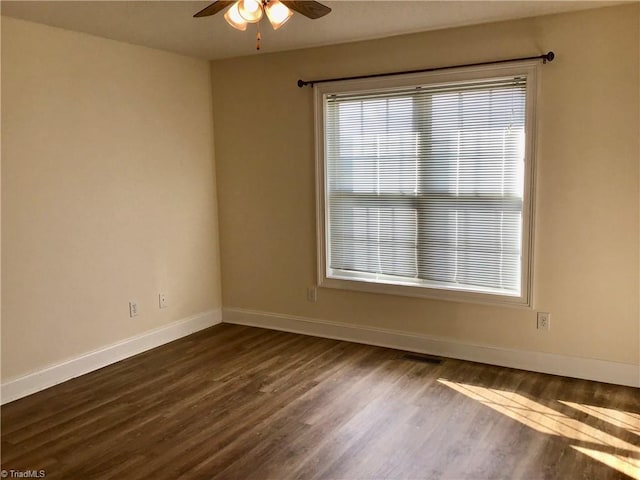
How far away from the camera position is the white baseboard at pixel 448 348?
356cm

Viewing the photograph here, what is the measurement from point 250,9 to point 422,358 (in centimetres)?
273

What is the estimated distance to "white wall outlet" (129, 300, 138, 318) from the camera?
421 centimetres

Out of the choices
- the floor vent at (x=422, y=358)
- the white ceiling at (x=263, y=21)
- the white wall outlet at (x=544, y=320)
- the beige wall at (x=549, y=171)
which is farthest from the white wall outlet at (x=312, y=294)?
the white ceiling at (x=263, y=21)

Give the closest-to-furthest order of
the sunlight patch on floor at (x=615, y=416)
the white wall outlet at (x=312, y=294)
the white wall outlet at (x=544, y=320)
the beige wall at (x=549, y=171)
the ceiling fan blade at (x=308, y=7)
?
the ceiling fan blade at (x=308, y=7) → the sunlight patch on floor at (x=615, y=416) → the beige wall at (x=549, y=171) → the white wall outlet at (x=544, y=320) → the white wall outlet at (x=312, y=294)

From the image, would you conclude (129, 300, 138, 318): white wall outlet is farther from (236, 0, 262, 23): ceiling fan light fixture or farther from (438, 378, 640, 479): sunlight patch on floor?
(236, 0, 262, 23): ceiling fan light fixture

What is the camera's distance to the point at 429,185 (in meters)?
4.04

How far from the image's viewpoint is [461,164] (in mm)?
3904

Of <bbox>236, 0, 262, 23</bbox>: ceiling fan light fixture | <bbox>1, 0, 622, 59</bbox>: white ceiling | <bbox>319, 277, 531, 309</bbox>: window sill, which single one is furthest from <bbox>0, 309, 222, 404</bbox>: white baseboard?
<bbox>236, 0, 262, 23</bbox>: ceiling fan light fixture

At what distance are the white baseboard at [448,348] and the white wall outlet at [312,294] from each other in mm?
175

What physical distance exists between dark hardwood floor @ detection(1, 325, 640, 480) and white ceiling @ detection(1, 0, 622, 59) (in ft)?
7.70

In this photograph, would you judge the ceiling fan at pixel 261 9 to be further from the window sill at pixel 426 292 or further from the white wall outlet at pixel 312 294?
the white wall outlet at pixel 312 294

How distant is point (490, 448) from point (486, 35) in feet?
8.54

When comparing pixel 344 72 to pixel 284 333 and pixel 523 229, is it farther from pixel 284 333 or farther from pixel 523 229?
pixel 284 333

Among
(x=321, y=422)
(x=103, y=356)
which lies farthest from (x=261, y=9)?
(x=103, y=356)
